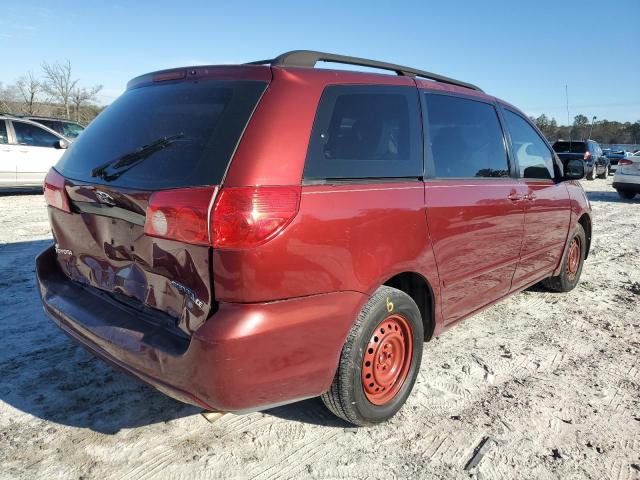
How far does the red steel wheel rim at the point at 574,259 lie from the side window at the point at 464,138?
1862 mm

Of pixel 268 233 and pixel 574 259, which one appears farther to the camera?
pixel 574 259

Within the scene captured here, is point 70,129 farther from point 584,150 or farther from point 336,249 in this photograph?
point 584,150

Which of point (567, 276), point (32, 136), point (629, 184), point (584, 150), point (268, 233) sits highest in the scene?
point (32, 136)

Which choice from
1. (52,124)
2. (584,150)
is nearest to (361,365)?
(52,124)

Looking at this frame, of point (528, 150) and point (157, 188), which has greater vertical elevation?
point (528, 150)

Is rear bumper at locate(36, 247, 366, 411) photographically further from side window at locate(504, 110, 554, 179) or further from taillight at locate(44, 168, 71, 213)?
side window at locate(504, 110, 554, 179)

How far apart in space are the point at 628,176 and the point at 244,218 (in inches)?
564

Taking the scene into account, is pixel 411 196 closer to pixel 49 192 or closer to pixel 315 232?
pixel 315 232

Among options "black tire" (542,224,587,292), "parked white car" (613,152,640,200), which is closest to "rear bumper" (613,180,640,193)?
"parked white car" (613,152,640,200)

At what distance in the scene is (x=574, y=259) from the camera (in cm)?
504

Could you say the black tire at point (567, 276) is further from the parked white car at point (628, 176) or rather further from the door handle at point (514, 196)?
the parked white car at point (628, 176)

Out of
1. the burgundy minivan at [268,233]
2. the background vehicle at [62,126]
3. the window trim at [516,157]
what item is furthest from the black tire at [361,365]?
the background vehicle at [62,126]

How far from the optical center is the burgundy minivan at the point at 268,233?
1.90 m

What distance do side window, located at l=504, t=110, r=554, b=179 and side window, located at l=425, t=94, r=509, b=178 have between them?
25 cm
